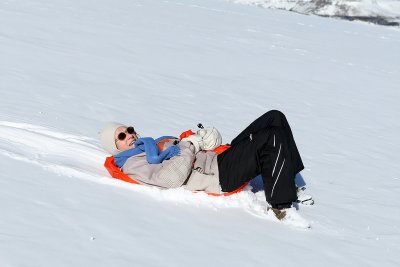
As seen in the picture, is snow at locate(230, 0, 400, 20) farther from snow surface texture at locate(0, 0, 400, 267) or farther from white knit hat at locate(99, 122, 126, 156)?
white knit hat at locate(99, 122, 126, 156)

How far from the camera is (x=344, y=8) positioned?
39656 mm

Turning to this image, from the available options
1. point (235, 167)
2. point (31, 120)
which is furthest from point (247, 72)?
point (235, 167)

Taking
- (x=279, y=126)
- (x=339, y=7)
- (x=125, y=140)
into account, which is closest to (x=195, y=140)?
(x=125, y=140)

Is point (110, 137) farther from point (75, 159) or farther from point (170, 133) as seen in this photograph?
point (170, 133)

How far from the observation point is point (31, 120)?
516 centimetres

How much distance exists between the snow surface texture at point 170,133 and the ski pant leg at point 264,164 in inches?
6.5

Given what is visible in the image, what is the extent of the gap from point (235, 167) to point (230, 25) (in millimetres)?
14989

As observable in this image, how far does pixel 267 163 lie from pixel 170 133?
84.7 inches

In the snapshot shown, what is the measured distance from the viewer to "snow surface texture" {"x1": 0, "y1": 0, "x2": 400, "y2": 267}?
3105 millimetres

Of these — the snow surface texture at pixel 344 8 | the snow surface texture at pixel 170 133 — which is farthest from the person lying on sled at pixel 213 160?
the snow surface texture at pixel 344 8

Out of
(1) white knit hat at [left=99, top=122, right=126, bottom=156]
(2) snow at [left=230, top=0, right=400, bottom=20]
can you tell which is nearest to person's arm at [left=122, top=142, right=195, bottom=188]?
(1) white knit hat at [left=99, top=122, right=126, bottom=156]

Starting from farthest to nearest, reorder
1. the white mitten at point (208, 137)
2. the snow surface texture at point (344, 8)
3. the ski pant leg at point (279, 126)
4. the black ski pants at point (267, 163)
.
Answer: the snow surface texture at point (344, 8)
the white mitten at point (208, 137)
the ski pant leg at point (279, 126)
the black ski pants at point (267, 163)

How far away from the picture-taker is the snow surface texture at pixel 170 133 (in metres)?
3.11

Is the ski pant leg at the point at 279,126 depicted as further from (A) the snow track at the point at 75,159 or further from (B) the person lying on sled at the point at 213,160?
(A) the snow track at the point at 75,159
